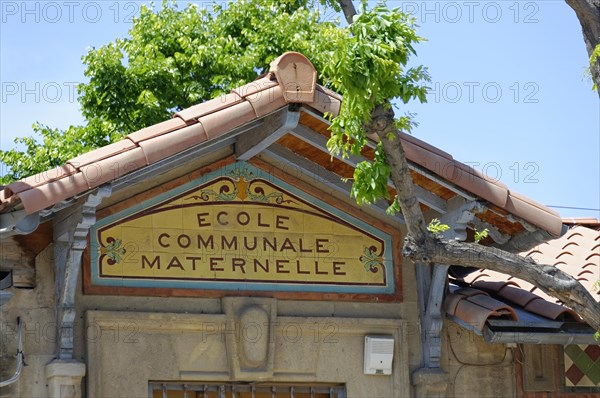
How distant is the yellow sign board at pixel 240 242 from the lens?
37.8ft

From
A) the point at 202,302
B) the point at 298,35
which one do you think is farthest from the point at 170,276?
the point at 298,35

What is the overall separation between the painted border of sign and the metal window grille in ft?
2.60

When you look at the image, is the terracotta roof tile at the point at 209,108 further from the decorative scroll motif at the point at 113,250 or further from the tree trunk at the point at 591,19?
the tree trunk at the point at 591,19

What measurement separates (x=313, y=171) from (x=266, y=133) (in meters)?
0.86

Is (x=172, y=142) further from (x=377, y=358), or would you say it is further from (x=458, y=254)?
(x=377, y=358)

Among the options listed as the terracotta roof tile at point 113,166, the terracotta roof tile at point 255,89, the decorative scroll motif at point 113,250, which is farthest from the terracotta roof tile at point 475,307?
the terracotta roof tile at point 113,166

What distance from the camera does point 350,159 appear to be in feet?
38.8

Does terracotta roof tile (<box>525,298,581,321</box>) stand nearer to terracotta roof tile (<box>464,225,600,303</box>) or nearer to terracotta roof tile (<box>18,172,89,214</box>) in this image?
terracotta roof tile (<box>464,225,600,303</box>)

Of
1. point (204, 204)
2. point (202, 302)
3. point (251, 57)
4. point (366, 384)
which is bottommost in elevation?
point (366, 384)

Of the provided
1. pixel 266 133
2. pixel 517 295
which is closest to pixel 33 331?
pixel 266 133

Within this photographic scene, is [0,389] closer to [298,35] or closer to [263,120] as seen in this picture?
[263,120]

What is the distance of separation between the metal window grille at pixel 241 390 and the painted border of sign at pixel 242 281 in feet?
2.60

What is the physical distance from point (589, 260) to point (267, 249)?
3338 millimetres

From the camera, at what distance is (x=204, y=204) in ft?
38.9
